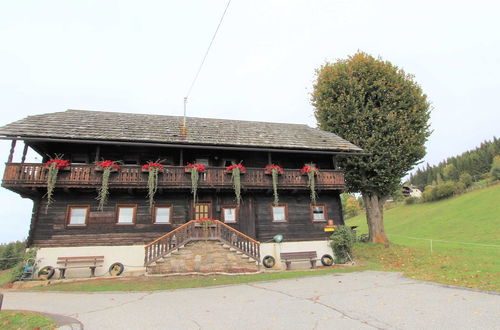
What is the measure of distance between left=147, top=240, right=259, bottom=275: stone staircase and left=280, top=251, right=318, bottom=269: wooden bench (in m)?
2.21

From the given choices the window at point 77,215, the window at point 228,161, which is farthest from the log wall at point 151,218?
the window at point 228,161

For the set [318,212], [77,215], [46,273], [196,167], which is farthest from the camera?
[318,212]

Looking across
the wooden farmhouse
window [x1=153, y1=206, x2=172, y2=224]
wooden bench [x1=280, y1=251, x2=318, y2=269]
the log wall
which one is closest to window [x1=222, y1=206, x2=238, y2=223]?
the wooden farmhouse

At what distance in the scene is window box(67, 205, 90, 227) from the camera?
15836mm

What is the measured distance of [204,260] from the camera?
14164 mm

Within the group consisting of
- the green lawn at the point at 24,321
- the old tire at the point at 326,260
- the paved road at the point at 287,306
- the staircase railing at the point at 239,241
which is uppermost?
the staircase railing at the point at 239,241

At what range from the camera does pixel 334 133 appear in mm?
22172

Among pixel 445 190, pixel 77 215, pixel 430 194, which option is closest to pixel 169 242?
pixel 77 215

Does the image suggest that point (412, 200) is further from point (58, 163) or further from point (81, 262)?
point (58, 163)

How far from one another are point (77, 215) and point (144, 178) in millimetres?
4134

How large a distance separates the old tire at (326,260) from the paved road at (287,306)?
602cm

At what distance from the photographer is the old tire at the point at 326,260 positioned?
1702cm

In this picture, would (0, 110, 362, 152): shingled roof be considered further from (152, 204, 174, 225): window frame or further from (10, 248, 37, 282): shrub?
(10, 248, 37, 282): shrub

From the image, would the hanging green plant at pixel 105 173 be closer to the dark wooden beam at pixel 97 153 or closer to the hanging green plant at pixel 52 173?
the dark wooden beam at pixel 97 153
